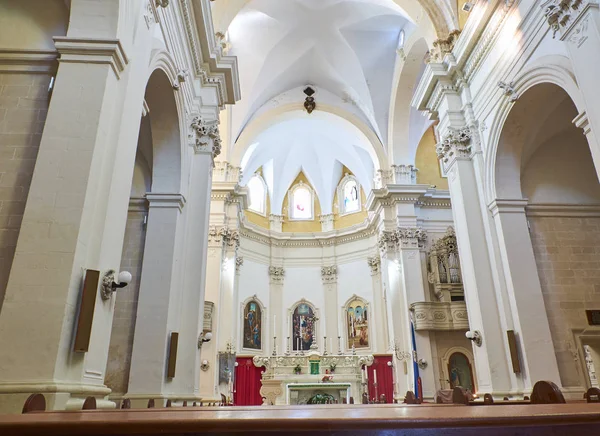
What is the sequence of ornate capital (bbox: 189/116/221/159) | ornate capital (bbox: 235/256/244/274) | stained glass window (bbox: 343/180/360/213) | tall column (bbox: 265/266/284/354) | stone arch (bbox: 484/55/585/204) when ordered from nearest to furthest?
stone arch (bbox: 484/55/585/204), ornate capital (bbox: 189/116/221/159), ornate capital (bbox: 235/256/244/274), tall column (bbox: 265/266/284/354), stained glass window (bbox: 343/180/360/213)

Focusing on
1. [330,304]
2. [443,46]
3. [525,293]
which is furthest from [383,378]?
[443,46]

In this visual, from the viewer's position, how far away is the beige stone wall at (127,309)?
7797mm

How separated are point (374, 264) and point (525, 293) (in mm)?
11926

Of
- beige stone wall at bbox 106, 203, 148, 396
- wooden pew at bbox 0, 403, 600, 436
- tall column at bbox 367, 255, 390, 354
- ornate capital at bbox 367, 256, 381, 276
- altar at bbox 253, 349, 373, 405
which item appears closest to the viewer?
wooden pew at bbox 0, 403, 600, 436

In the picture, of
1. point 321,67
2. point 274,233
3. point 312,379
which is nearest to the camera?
point 312,379

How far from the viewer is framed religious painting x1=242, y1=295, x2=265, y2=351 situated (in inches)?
784

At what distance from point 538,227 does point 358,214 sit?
13.7 metres

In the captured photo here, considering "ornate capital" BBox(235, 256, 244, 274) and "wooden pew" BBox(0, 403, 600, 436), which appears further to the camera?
"ornate capital" BBox(235, 256, 244, 274)

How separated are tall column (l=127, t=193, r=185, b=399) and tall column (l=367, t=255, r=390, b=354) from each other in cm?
1282

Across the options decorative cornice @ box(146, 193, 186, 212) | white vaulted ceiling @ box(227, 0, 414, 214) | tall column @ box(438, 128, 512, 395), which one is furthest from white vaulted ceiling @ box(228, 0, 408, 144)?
decorative cornice @ box(146, 193, 186, 212)

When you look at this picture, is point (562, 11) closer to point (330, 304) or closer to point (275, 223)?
point (330, 304)

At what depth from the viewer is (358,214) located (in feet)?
75.0

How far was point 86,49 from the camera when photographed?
201 inches

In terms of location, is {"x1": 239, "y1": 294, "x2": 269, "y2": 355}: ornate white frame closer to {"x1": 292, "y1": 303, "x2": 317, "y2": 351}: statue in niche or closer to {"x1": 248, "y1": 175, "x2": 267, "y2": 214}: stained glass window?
{"x1": 292, "y1": 303, "x2": 317, "y2": 351}: statue in niche
